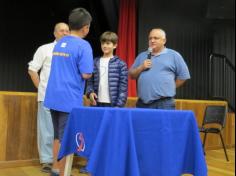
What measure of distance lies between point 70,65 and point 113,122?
627mm

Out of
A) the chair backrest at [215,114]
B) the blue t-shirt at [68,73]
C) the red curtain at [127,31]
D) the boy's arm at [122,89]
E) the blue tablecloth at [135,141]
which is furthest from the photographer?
the red curtain at [127,31]

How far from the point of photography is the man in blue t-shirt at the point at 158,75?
2510mm

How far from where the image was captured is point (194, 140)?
1851 mm

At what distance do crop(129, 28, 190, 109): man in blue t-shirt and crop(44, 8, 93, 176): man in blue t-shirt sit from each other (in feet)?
1.75

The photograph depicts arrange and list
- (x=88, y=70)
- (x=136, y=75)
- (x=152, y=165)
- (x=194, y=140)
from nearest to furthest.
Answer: (x=152, y=165), (x=194, y=140), (x=88, y=70), (x=136, y=75)

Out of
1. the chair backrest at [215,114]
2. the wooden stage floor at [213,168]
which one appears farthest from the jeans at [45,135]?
the chair backrest at [215,114]

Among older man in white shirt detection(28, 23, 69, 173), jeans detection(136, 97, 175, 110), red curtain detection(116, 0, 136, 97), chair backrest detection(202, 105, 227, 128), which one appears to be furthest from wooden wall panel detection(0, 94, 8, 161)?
chair backrest detection(202, 105, 227, 128)

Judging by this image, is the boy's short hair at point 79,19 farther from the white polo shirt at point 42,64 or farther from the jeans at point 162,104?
the white polo shirt at point 42,64

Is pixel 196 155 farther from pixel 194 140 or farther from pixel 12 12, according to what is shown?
pixel 12 12

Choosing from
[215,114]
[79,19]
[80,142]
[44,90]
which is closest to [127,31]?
[215,114]

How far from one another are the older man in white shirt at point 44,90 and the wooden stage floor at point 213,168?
14 centimetres

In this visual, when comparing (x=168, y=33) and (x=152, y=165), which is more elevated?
(x=168, y=33)

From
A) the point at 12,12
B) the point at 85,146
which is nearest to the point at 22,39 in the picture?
the point at 12,12

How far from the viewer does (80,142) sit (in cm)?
183
